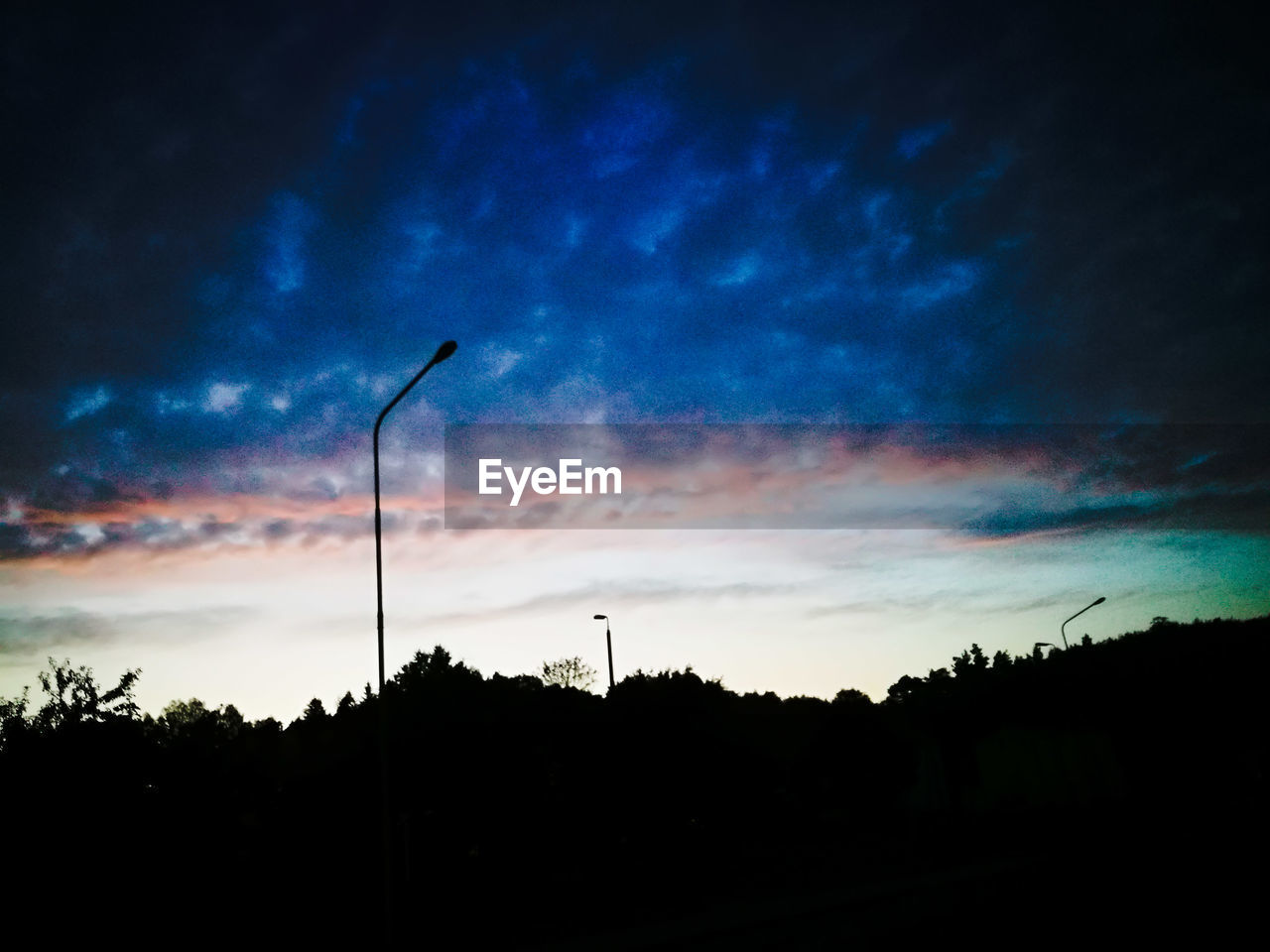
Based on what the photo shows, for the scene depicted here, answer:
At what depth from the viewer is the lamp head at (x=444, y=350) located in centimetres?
1473

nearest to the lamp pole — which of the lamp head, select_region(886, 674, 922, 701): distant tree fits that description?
the lamp head

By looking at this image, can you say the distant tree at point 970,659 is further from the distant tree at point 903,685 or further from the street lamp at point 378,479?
the street lamp at point 378,479

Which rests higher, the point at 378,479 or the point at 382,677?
the point at 378,479

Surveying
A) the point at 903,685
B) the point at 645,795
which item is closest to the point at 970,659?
the point at 903,685

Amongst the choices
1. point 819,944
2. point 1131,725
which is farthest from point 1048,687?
point 819,944

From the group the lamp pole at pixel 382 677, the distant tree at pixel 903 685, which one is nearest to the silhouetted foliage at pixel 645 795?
the lamp pole at pixel 382 677

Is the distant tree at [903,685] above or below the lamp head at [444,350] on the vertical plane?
below

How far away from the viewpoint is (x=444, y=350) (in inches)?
583

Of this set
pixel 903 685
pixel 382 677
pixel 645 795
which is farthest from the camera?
pixel 903 685

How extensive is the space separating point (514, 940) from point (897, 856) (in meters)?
14.3

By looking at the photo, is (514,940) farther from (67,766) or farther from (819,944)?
(67,766)

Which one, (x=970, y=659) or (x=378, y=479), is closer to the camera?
(x=378, y=479)

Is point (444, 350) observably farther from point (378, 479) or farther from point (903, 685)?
→ point (903, 685)

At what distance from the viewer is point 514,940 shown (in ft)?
51.3
